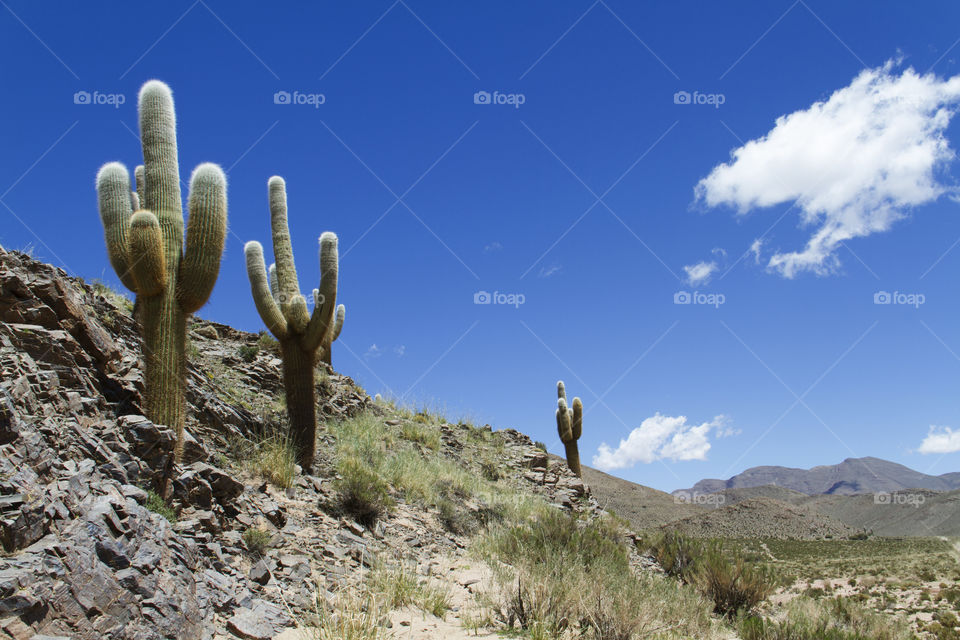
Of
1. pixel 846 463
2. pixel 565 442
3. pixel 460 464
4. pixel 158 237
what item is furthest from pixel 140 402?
pixel 846 463

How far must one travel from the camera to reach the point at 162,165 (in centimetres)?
868

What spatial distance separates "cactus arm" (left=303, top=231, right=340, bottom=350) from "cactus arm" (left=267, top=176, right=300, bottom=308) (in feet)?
2.33

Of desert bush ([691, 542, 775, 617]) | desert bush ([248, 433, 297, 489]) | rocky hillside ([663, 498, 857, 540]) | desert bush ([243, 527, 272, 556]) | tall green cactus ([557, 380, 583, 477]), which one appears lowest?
rocky hillside ([663, 498, 857, 540])

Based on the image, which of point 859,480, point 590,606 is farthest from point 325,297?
point 859,480

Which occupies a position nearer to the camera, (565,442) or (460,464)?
(460,464)

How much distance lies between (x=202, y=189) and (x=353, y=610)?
6.54 m

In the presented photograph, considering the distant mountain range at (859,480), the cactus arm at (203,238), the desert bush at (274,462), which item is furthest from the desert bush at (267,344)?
the distant mountain range at (859,480)

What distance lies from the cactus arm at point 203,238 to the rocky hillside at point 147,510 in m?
1.21

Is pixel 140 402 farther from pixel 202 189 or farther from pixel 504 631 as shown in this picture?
pixel 504 631

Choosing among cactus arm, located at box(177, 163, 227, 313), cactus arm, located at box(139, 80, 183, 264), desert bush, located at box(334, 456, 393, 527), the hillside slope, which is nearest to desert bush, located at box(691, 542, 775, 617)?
desert bush, located at box(334, 456, 393, 527)

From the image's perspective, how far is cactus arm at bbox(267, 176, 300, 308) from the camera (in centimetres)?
1181

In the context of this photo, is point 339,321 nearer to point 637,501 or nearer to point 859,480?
point 637,501

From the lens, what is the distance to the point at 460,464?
1591 centimetres

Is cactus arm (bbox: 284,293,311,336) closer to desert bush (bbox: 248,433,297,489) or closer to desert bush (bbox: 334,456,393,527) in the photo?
desert bush (bbox: 248,433,297,489)
